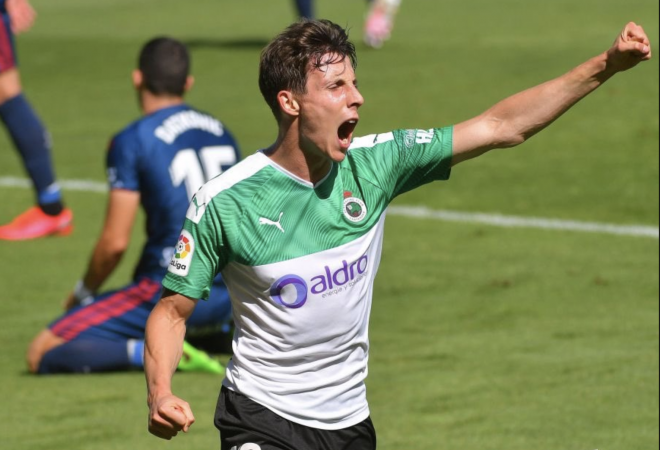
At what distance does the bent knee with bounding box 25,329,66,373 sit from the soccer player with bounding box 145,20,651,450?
3.09 m

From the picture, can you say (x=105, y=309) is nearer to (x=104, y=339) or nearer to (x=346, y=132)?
(x=104, y=339)

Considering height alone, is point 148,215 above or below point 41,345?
above

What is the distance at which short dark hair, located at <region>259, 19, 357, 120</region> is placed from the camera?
3969 millimetres

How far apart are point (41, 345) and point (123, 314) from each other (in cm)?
45

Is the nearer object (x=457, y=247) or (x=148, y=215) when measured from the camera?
(x=148, y=215)

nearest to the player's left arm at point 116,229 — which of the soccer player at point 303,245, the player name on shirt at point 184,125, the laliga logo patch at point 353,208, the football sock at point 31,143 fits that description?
the player name on shirt at point 184,125

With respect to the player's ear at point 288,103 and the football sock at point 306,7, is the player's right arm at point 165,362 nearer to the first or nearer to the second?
the player's ear at point 288,103

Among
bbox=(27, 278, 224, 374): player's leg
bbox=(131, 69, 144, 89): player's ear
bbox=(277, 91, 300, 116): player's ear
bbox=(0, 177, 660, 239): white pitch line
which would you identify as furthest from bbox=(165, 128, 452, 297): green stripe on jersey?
bbox=(0, 177, 660, 239): white pitch line

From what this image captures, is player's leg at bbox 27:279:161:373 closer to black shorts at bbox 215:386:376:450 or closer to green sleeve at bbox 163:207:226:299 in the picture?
black shorts at bbox 215:386:376:450

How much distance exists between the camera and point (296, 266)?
13.3 feet

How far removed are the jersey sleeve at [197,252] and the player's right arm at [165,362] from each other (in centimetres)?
4

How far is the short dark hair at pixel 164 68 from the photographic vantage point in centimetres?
710

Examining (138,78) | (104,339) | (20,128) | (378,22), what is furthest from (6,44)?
(378,22)

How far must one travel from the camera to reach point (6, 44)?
9523 mm
